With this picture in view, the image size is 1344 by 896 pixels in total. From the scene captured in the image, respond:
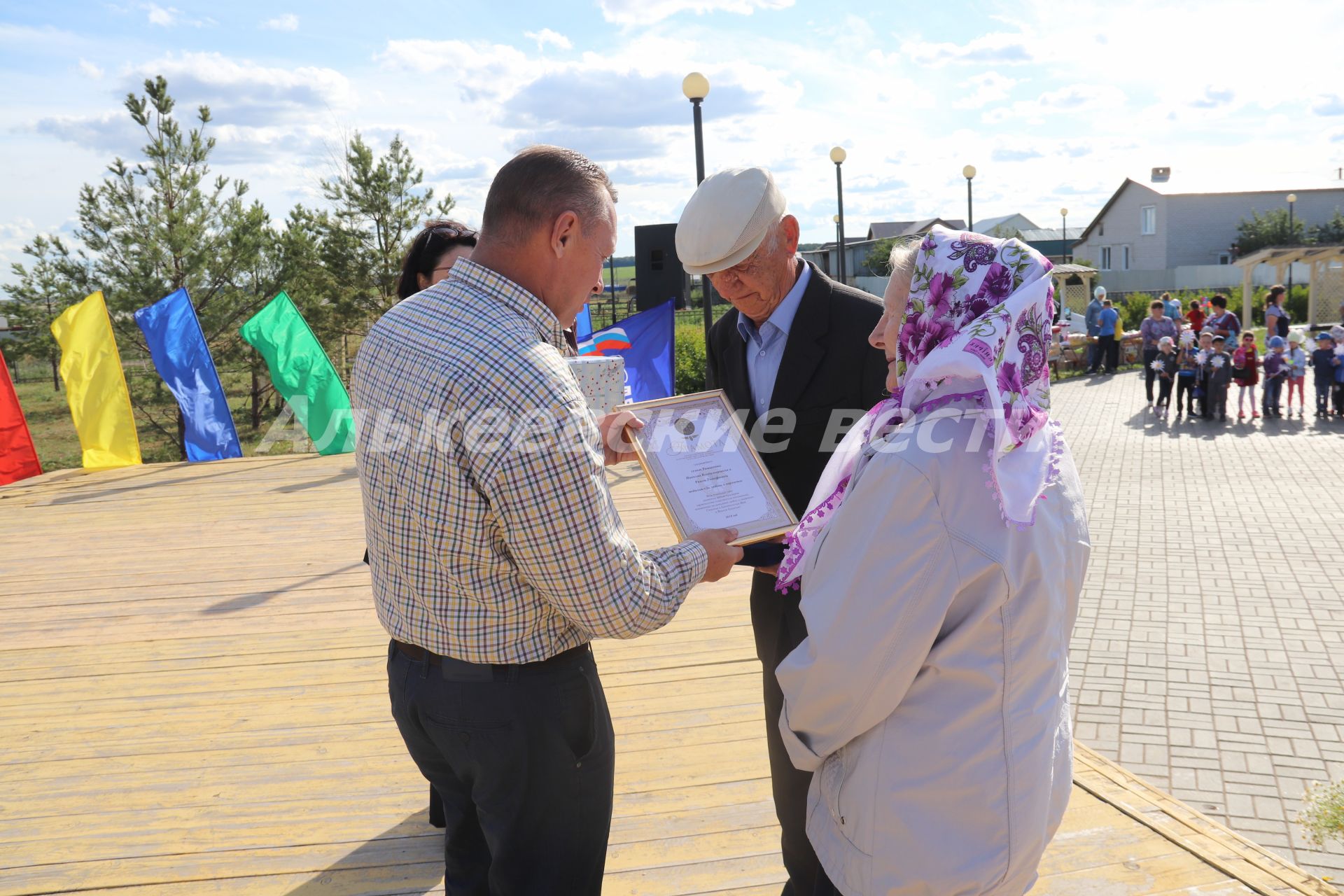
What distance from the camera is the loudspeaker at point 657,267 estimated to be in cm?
1134

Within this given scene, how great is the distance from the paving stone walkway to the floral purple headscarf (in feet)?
10.7

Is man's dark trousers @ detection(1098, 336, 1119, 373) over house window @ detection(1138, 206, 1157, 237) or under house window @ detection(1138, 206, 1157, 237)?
under

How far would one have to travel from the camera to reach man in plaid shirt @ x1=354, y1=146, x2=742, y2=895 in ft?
5.20

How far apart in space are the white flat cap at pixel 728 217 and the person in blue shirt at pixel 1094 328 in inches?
823

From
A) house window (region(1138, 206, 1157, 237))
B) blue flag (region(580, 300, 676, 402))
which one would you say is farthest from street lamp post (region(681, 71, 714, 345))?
house window (region(1138, 206, 1157, 237))

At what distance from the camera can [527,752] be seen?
5.67 ft

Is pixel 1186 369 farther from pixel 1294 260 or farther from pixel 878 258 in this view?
pixel 878 258

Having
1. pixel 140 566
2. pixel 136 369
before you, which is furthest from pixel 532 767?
pixel 136 369

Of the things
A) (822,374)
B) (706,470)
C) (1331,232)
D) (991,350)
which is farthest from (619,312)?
(1331,232)

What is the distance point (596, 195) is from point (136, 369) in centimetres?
2610

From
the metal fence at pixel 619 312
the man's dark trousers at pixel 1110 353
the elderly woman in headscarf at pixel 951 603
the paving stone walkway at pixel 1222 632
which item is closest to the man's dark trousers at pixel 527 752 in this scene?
the elderly woman in headscarf at pixel 951 603

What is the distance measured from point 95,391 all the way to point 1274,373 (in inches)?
616

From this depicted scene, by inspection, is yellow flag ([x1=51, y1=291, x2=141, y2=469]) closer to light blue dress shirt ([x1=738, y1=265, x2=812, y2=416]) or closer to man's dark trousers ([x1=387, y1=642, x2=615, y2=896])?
light blue dress shirt ([x1=738, y1=265, x2=812, y2=416])

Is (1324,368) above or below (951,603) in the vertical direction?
below
